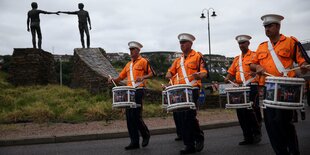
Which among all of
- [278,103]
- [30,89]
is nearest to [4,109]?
[30,89]

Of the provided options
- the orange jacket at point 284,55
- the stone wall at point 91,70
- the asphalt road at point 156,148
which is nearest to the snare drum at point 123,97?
the asphalt road at point 156,148

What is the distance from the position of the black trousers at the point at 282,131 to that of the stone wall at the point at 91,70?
34.5ft

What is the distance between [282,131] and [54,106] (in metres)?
9.93

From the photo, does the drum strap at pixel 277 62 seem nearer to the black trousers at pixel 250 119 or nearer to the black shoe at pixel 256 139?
the black trousers at pixel 250 119

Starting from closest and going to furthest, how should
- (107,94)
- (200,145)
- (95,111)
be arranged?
(200,145) → (95,111) → (107,94)

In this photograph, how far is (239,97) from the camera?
647 cm

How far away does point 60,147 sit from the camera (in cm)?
768

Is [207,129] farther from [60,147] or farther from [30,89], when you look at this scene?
[30,89]

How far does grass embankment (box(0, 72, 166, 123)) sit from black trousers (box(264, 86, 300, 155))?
806 cm

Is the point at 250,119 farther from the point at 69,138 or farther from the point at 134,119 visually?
the point at 69,138

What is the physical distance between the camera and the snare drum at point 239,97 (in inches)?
253

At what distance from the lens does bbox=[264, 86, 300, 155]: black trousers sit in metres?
4.13

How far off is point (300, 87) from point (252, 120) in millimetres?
3028

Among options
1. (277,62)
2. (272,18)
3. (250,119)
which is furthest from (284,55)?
(250,119)
